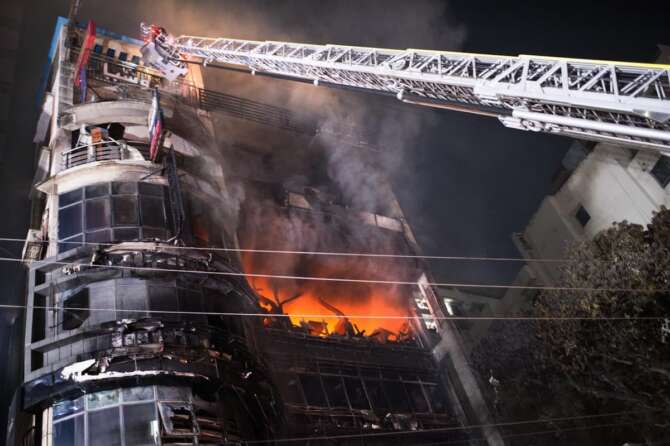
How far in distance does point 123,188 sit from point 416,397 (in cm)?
1910

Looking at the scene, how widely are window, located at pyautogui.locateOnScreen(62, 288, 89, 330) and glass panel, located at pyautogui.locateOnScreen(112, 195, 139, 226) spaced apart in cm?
340

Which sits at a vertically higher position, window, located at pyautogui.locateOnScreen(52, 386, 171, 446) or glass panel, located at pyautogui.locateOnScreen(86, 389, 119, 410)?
glass panel, located at pyautogui.locateOnScreen(86, 389, 119, 410)

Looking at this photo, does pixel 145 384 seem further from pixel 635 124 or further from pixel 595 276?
pixel 595 276

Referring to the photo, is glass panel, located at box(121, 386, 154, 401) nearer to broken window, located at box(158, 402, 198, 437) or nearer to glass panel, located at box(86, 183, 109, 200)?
broken window, located at box(158, 402, 198, 437)

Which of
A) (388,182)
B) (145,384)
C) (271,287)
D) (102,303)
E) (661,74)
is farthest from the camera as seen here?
(388,182)

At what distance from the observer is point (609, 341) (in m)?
23.2

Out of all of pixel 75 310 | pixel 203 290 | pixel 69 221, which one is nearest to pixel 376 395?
pixel 203 290

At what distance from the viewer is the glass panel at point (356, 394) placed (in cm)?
2925

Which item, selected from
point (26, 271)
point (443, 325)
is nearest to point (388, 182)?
point (443, 325)

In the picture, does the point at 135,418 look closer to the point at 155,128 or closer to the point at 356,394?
the point at 155,128

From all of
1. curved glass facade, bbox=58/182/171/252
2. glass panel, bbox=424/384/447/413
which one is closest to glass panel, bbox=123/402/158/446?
curved glass facade, bbox=58/182/171/252

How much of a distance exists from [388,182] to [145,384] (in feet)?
107

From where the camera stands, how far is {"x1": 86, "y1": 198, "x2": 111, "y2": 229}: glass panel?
2275cm

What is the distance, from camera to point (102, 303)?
20109mm
